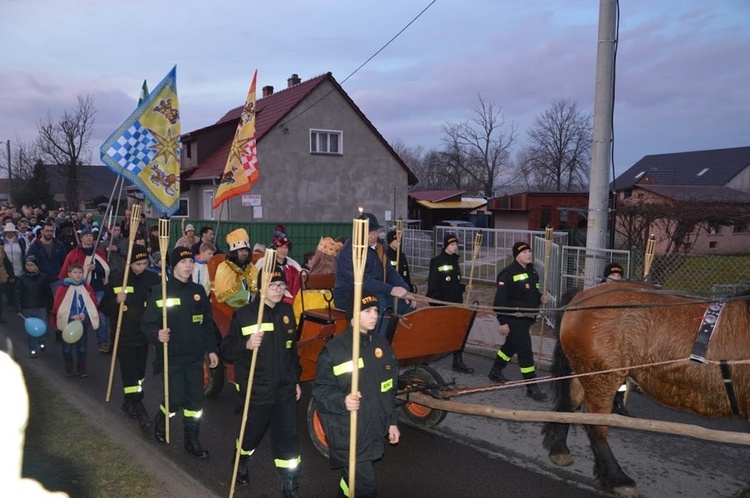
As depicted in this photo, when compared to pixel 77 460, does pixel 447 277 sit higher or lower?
higher

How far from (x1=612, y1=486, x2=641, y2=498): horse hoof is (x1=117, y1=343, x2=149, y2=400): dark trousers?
455 cm

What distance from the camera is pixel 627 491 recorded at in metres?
4.59

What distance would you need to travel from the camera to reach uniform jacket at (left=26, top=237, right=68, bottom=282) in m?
10.6

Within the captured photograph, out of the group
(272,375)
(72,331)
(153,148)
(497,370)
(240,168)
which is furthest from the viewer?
(240,168)

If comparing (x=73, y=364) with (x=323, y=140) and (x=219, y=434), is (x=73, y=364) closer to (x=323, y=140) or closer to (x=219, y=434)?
(x=219, y=434)

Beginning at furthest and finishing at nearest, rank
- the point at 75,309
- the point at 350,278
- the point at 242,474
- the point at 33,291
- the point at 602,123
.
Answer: the point at 33,291 → the point at 602,123 → the point at 75,309 → the point at 350,278 → the point at 242,474

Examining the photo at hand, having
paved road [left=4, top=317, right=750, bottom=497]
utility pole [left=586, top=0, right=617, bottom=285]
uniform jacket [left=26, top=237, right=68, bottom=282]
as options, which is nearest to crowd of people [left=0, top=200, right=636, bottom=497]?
paved road [left=4, top=317, right=750, bottom=497]

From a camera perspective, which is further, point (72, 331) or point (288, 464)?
point (72, 331)

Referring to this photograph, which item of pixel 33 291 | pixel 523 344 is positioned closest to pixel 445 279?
pixel 523 344

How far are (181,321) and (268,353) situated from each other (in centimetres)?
133

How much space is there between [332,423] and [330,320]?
2280 millimetres

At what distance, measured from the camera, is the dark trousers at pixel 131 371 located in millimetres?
6016

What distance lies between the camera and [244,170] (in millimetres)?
10203

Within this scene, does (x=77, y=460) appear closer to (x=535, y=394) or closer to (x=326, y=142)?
(x=535, y=394)
